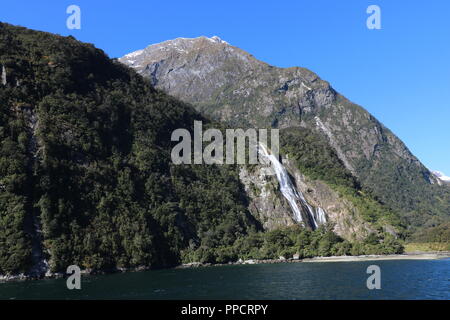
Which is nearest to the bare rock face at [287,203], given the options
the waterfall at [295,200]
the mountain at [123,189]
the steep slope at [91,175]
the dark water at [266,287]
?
the mountain at [123,189]

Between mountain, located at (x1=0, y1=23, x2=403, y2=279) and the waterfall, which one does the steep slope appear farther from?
the waterfall

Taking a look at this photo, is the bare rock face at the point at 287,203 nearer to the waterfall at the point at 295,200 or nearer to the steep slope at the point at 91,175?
the waterfall at the point at 295,200

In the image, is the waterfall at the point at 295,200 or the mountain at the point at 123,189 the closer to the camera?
the mountain at the point at 123,189

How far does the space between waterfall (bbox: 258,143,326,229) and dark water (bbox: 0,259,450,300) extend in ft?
236

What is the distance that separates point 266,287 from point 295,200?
324 ft

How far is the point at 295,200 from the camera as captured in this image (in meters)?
165

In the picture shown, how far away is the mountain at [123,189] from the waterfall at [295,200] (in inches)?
22.9

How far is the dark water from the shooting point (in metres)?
60.2

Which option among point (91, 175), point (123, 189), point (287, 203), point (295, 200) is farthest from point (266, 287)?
point (295, 200)

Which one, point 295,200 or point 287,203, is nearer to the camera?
point 287,203

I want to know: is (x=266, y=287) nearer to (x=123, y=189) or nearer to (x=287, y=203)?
(x=123, y=189)

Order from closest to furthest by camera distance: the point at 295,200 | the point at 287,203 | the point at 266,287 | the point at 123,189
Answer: the point at 266,287, the point at 123,189, the point at 287,203, the point at 295,200

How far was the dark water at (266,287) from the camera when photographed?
60156mm
